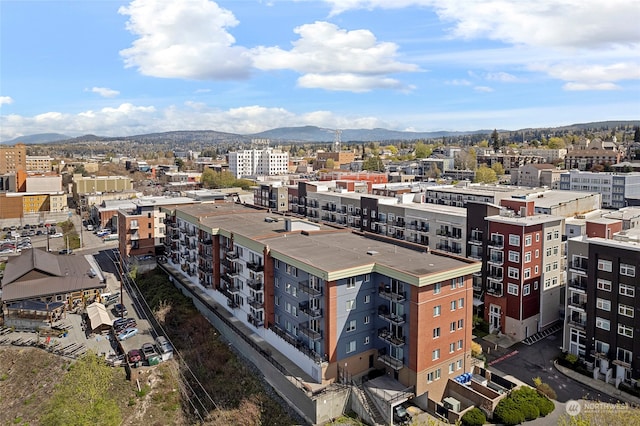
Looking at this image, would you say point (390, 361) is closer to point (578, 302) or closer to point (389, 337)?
point (389, 337)

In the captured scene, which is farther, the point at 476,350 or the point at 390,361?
the point at 476,350

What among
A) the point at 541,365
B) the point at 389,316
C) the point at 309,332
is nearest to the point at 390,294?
the point at 389,316

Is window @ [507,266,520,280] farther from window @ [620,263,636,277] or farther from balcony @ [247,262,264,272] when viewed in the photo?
balcony @ [247,262,264,272]

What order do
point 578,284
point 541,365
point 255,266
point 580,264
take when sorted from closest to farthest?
1. point 580,264
2. point 578,284
3. point 541,365
4. point 255,266

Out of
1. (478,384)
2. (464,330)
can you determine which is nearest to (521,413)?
(478,384)
